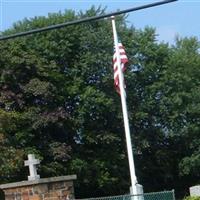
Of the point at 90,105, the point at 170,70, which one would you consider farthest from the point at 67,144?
the point at 170,70

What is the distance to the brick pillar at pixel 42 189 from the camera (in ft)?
44.3

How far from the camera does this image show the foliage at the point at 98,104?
41.2 metres

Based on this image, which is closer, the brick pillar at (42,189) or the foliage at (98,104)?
the brick pillar at (42,189)

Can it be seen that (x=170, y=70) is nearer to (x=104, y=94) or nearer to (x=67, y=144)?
(x=104, y=94)

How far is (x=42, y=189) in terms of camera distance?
13547 mm

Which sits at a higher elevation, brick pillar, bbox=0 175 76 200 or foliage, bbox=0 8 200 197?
foliage, bbox=0 8 200 197

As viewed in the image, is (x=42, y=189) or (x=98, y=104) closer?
(x=42, y=189)

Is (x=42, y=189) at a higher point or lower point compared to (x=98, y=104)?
lower

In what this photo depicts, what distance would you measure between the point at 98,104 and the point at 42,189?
31969mm

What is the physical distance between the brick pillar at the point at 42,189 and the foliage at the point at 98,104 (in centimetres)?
2244

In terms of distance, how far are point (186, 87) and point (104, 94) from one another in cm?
724

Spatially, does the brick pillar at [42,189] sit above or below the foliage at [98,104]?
below

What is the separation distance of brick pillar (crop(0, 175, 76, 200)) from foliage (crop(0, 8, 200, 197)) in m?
22.4

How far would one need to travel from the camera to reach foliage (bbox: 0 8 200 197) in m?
41.2
